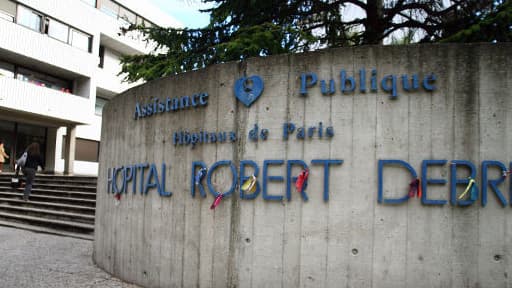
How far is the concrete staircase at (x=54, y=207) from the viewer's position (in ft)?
36.1

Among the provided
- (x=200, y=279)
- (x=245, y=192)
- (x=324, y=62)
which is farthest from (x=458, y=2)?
(x=200, y=279)

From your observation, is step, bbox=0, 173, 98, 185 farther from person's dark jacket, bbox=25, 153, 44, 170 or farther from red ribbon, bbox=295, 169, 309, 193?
red ribbon, bbox=295, 169, 309, 193

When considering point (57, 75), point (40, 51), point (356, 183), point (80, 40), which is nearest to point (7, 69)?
point (40, 51)

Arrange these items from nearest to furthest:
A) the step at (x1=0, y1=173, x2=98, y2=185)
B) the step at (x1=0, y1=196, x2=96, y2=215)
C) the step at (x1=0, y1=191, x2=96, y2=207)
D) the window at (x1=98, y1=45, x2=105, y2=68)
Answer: the step at (x1=0, y1=196, x2=96, y2=215), the step at (x1=0, y1=191, x2=96, y2=207), the step at (x1=0, y1=173, x2=98, y2=185), the window at (x1=98, y1=45, x2=105, y2=68)

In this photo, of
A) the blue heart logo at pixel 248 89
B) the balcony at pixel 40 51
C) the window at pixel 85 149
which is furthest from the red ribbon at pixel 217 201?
the window at pixel 85 149

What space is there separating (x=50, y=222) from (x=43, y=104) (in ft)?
38.2

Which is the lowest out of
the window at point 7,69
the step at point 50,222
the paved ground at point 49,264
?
the paved ground at point 49,264

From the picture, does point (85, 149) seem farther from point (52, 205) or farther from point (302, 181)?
point (302, 181)

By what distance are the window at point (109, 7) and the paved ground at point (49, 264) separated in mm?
20126

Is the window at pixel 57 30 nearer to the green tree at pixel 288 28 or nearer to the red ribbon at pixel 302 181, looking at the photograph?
the green tree at pixel 288 28

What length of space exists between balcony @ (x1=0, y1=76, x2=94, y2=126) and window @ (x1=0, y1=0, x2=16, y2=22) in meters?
3.10

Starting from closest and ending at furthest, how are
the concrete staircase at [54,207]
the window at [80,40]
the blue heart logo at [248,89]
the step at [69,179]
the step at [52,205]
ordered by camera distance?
the blue heart logo at [248,89]
the concrete staircase at [54,207]
the step at [52,205]
the step at [69,179]
the window at [80,40]

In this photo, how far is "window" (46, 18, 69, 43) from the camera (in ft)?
74.8

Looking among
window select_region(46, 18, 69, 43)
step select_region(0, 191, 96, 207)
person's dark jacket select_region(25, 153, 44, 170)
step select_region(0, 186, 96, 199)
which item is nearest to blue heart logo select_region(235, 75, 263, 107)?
step select_region(0, 191, 96, 207)
